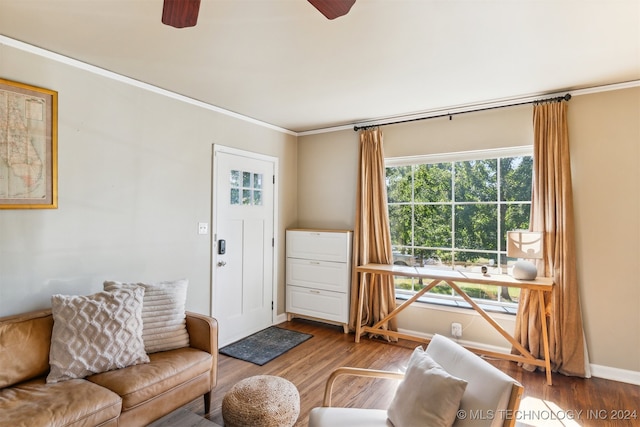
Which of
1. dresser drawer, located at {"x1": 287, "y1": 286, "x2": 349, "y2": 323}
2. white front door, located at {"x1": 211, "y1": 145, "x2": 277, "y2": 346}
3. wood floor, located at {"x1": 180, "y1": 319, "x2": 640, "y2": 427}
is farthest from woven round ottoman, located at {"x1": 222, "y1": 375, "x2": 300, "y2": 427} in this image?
dresser drawer, located at {"x1": 287, "y1": 286, "x2": 349, "y2": 323}

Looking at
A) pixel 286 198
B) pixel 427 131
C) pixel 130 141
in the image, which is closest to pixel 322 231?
pixel 286 198

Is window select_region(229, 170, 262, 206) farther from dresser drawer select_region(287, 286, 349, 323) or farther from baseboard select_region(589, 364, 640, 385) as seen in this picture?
baseboard select_region(589, 364, 640, 385)

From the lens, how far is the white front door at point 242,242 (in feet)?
11.5

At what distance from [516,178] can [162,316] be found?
3.41m

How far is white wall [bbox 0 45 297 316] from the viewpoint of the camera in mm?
2197

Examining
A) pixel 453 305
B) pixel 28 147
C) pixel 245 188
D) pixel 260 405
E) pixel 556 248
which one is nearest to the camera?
pixel 260 405

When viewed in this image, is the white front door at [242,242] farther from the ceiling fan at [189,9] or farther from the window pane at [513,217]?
the window pane at [513,217]

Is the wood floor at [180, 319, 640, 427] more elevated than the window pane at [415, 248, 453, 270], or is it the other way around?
the window pane at [415, 248, 453, 270]

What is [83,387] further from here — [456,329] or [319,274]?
[456,329]

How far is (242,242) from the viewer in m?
3.78

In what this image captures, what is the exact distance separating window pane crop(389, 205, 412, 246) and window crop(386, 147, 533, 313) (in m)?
0.01

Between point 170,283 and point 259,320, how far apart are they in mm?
1714

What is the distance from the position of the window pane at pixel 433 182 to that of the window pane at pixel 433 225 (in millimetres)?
104

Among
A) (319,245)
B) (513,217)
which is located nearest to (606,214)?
(513,217)
